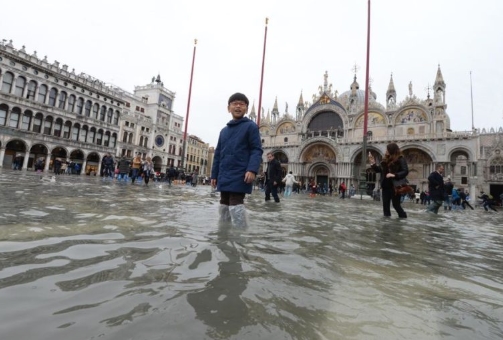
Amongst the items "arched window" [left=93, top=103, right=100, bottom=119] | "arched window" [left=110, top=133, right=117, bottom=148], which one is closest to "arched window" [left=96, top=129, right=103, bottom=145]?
"arched window" [left=110, top=133, right=117, bottom=148]

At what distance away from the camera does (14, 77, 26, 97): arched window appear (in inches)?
1168

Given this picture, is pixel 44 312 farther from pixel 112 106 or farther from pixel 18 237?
pixel 112 106

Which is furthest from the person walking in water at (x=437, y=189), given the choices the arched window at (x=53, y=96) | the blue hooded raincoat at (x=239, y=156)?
the arched window at (x=53, y=96)

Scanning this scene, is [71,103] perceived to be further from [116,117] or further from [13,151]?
[13,151]

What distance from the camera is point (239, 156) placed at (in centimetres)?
355

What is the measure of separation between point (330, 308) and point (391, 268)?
103 centimetres

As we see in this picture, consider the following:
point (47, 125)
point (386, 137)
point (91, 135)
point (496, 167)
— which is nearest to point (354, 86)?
point (386, 137)

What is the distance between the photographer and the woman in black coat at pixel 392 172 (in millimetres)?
5915

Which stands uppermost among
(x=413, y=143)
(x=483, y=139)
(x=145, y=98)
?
(x=145, y=98)

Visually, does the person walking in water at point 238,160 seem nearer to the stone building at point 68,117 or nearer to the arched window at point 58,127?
the stone building at point 68,117

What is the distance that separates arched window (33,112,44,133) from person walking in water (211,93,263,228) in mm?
37282

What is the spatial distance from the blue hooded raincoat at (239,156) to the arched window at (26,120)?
121ft

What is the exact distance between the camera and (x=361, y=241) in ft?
10.2

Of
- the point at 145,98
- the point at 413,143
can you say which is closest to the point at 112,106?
the point at 145,98
